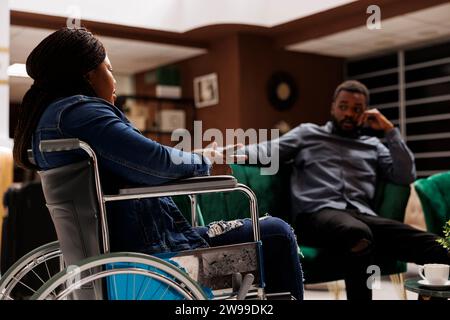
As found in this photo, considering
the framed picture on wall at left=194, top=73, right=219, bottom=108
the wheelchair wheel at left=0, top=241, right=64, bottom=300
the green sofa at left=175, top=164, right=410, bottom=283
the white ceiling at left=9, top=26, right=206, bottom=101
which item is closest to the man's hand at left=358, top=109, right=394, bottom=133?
the green sofa at left=175, top=164, right=410, bottom=283

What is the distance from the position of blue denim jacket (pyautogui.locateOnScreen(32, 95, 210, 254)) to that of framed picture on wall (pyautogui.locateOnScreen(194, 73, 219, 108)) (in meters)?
5.90

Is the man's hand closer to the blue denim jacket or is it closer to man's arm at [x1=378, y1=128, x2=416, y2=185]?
man's arm at [x1=378, y1=128, x2=416, y2=185]

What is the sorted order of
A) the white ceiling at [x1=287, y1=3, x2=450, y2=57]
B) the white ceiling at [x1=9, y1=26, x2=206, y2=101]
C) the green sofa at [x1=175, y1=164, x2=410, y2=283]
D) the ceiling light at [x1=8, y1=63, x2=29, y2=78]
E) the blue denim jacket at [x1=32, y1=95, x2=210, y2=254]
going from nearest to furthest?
the blue denim jacket at [x1=32, y1=95, x2=210, y2=254]
the ceiling light at [x1=8, y1=63, x2=29, y2=78]
the green sofa at [x1=175, y1=164, x2=410, y2=283]
the white ceiling at [x1=287, y1=3, x2=450, y2=57]
the white ceiling at [x1=9, y1=26, x2=206, y2=101]

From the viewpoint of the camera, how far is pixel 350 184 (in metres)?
2.92

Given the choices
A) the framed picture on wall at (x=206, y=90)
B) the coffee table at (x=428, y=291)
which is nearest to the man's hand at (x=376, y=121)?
the coffee table at (x=428, y=291)

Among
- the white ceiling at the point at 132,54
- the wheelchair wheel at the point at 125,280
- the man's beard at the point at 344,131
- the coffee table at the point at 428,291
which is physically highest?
the white ceiling at the point at 132,54

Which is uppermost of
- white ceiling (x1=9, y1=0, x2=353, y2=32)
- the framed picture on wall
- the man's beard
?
white ceiling (x1=9, y1=0, x2=353, y2=32)

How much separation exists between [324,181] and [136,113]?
5.25 metres

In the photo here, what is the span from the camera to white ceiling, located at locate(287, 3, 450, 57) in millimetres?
5910

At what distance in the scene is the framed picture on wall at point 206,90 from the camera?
7430 mm

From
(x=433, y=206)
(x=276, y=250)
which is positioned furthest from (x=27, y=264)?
(x=433, y=206)

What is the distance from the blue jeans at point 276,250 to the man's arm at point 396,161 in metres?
1.37

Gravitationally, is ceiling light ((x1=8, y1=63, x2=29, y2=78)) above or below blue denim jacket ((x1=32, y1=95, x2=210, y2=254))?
above

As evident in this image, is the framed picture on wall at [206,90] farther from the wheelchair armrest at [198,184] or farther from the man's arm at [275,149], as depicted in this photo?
the wheelchair armrest at [198,184]
